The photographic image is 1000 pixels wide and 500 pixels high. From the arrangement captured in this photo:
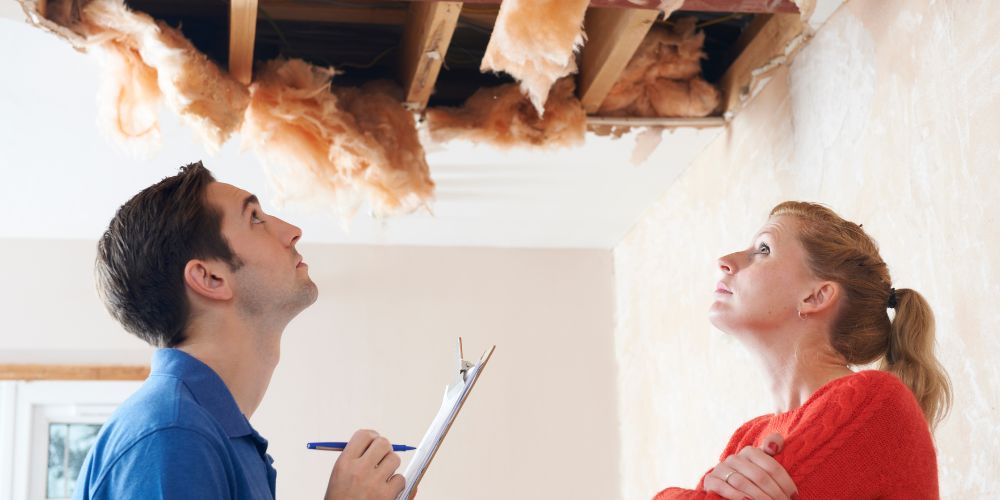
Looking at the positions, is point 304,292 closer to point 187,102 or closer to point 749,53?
point 187,102

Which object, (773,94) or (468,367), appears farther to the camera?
(773,94)

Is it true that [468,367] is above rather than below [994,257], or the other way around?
below

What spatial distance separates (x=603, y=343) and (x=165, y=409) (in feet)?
10.0

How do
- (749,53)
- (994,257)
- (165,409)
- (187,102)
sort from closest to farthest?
(165,409) → (994,257) → (187,102) → (749,53)

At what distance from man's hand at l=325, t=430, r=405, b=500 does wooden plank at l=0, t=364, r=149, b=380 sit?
2746 millimetres

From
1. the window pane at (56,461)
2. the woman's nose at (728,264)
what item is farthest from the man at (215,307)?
the window pane at (56,461)

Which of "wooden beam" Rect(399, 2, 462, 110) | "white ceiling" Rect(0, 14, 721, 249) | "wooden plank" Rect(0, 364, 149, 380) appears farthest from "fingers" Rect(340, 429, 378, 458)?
"wooden plank" Rect(0, 364, 149, 380)

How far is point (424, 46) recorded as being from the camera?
8.00 ft

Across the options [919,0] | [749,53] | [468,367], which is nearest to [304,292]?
[468,367]

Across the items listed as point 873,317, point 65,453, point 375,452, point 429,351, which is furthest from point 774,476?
point 65,453

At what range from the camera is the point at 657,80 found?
2809 mm

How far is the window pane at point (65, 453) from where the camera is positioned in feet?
13.2

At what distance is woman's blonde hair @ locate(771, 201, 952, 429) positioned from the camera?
1.58 m

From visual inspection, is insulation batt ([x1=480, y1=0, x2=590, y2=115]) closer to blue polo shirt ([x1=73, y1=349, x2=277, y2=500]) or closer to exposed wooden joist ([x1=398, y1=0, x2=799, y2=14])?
exposed wooden joist ([x1=398, y1=0, x2=799, y2=14])
